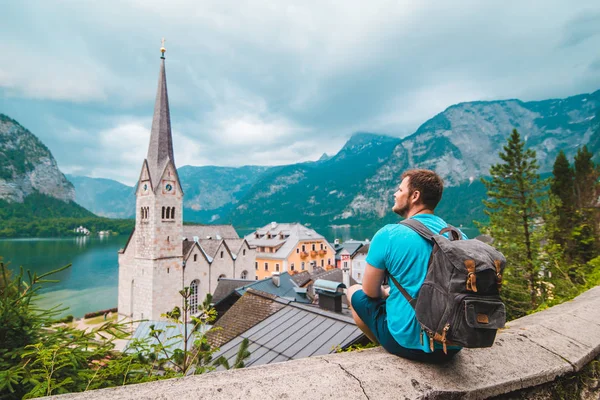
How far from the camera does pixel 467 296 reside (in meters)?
1.49

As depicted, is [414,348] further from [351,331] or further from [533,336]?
[351,331]

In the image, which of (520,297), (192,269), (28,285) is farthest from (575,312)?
(192,269)

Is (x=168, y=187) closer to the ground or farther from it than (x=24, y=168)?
closer to the ground

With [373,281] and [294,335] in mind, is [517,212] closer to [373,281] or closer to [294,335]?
[294,335]

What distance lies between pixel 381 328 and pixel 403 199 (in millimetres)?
960

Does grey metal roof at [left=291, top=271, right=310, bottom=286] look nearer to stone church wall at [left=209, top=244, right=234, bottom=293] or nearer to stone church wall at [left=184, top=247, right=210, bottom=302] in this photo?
stone church wall at [left=209, top=244, right=234, bottom=293]

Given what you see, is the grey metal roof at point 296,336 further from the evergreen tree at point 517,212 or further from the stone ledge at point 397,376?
the evergreen tree at point 517,212

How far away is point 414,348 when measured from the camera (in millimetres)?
1848

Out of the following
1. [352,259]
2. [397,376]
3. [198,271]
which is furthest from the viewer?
[352,259]

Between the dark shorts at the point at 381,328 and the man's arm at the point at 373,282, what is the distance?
80mm

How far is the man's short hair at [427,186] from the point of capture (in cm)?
224

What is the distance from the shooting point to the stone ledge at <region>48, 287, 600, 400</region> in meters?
1.37

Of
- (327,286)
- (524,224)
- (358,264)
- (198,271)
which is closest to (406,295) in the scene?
(327,286)

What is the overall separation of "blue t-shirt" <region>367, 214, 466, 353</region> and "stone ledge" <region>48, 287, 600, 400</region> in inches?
6.9
